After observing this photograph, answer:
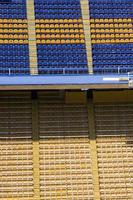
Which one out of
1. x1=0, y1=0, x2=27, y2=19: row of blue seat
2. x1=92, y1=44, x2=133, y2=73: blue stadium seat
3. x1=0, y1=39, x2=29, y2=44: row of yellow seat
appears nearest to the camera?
x1=92, y1=44, x2=133, y2=73: blue stadium seat

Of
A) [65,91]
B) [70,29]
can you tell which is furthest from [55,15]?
[65,91]

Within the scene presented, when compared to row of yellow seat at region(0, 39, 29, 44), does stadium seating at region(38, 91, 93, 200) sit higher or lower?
lower

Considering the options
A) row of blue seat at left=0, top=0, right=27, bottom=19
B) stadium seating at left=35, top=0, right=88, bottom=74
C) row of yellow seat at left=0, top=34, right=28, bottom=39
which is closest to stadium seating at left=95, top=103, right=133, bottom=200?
stadium seating at left=35, top=0, right=88, bottom=74

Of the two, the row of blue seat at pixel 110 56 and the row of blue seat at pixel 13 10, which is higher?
the row of blue seat at pixel 13 10

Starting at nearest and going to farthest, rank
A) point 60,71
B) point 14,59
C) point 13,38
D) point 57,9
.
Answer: point 60,71
point 14,59
point 13,38
point 57,9

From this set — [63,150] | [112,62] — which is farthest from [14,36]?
[63,150]

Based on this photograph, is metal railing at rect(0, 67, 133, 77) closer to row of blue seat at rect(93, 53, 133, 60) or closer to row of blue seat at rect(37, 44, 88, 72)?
row of blue seat at rect(37, 44, 88, 72)

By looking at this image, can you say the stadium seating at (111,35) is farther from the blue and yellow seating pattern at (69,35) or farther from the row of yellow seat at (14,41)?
the row of yellow seat at (14,41)

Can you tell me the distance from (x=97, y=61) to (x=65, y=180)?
177 inches

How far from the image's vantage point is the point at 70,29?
15.1m

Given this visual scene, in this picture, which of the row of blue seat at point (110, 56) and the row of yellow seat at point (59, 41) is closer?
the row of blue seat at point (110, 56)

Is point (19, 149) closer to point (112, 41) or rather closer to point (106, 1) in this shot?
point (112, 41)

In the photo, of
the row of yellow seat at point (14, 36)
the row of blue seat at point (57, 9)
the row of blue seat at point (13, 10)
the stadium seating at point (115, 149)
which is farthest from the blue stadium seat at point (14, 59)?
the stadium seating at point (115, 149)

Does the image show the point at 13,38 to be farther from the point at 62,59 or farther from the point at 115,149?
the point at 115,149
